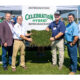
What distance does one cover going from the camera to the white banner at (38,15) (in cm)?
589

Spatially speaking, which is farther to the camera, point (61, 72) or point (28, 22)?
point (28, 22)

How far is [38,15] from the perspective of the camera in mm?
5910

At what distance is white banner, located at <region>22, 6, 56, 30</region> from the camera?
5.89m

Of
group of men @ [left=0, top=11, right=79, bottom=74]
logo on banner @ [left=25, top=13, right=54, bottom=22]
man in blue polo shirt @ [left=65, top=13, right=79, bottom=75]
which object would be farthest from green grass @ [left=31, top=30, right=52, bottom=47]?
logo on banner @ [left=25, top=13, right=54, bottom=22]

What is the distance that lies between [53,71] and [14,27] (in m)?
1.80

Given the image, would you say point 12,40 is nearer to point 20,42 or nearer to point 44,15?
point 20,42

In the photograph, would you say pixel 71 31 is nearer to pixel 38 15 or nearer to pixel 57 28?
pixel 57 28

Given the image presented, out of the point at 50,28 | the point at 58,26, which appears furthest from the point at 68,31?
the point at 50,28

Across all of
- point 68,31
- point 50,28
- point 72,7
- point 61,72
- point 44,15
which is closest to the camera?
point 68,31

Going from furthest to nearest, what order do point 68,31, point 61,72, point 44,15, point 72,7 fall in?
point 72,7 → point 44,15 → point 61,72 → point 68,31

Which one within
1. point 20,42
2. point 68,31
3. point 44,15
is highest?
point 44,15

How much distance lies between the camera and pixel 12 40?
4980mm

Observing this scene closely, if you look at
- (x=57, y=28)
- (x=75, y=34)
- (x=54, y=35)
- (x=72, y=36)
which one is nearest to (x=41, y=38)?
(x=54, y=35)

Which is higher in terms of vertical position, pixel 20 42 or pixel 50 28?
pixel 50 28
